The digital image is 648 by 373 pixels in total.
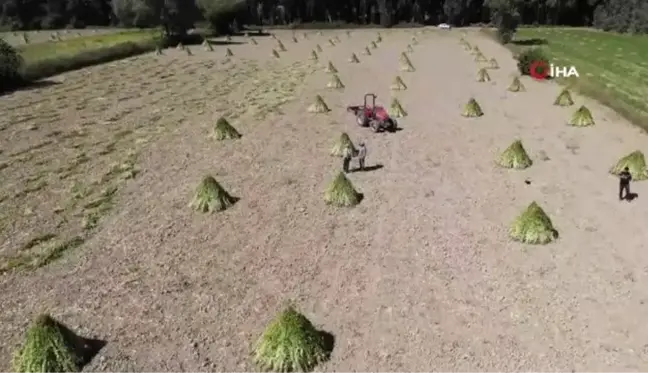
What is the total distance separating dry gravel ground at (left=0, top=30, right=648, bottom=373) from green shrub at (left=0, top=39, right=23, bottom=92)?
1229cm

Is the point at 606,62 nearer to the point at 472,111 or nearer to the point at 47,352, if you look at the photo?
the point at 472,111

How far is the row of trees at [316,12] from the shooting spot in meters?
88.8

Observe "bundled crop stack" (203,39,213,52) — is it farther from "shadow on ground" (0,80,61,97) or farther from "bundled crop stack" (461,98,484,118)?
"bundled crop stack" (461,98,484,118)

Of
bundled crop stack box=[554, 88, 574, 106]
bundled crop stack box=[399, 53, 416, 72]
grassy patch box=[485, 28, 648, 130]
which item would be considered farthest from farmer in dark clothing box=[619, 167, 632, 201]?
bundled crop stack box=[399, 53, 416, 72]

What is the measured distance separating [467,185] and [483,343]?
12461 millimetres

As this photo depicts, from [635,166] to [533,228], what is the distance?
9241mm

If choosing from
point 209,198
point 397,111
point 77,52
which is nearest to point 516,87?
point 397,111

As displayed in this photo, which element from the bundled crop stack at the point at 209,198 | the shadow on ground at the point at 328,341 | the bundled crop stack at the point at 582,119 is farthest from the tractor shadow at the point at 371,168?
the bundled crop stack at the point at 582,119

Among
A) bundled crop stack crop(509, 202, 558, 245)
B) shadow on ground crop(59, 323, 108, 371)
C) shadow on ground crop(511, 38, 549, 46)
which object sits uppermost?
shadow on ground crop(59, 323, 108, 371)

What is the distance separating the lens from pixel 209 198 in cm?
2497

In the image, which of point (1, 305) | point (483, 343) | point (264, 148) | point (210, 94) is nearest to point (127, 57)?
point (210, 94)

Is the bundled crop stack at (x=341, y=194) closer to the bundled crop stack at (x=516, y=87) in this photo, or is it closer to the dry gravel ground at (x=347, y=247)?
the dry gravel ground at (x=347, y=247)

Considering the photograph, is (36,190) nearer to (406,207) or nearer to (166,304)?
(166,304)

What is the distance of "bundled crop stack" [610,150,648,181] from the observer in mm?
27766
